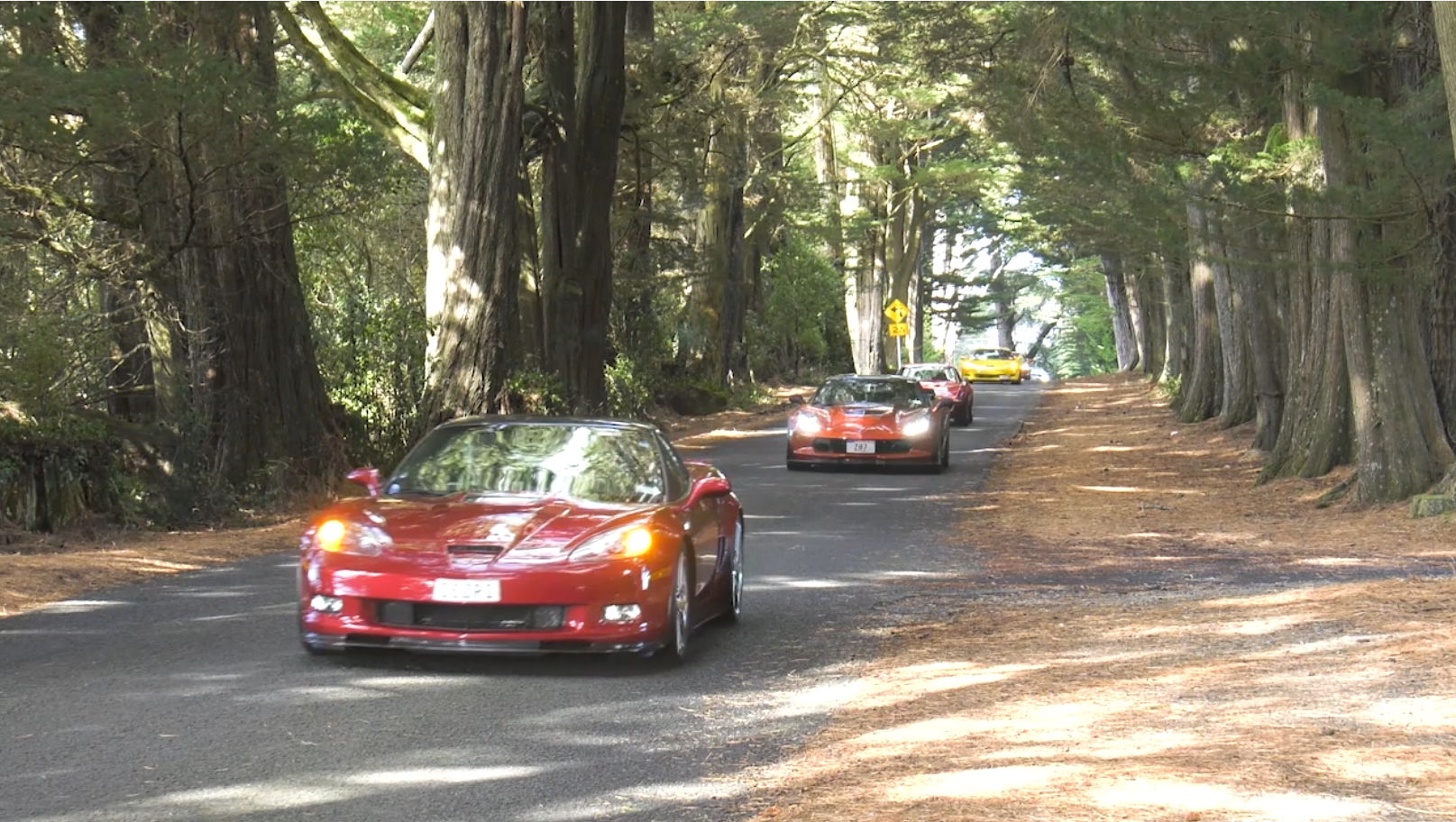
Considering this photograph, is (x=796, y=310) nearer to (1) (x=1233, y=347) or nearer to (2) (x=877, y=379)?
(1) (x=1233, y=347)

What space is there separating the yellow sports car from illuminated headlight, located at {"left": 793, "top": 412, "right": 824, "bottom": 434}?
52792 millimetres

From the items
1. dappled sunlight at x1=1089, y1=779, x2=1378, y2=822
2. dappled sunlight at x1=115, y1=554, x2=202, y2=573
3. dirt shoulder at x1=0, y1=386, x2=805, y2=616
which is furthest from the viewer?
dappled sunlight at x1=115, y1=554, x2=202, y2=573

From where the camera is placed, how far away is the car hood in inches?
358

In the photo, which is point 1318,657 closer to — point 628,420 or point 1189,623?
point 1189,623

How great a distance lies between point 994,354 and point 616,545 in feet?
233

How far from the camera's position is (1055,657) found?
1001 cm

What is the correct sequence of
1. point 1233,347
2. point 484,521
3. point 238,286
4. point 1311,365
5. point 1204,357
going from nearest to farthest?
point 484,521 < point 238,286 < point 1311,365 < point 1233,347 < point 1204,357

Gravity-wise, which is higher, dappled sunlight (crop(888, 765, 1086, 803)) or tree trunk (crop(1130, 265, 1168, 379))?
tree trunk (crop(1130, 265, 1168, 379))

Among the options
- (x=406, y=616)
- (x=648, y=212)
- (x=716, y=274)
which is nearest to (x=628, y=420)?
(x=406, y=616)

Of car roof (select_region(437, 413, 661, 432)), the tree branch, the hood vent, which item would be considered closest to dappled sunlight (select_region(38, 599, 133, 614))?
car roof (select_region(437, 413, 661, 432))

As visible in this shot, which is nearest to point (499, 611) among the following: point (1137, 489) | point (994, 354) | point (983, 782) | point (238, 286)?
point (983, 782)

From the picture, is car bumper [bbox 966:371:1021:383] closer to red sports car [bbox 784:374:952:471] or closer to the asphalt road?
red sports car [bbox 784:374:952:471]

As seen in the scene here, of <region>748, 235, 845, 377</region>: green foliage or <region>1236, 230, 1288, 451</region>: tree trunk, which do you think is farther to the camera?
<region>748, 235, 845, 377</region>: green foliage

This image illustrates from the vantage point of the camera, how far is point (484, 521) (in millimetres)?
9375
